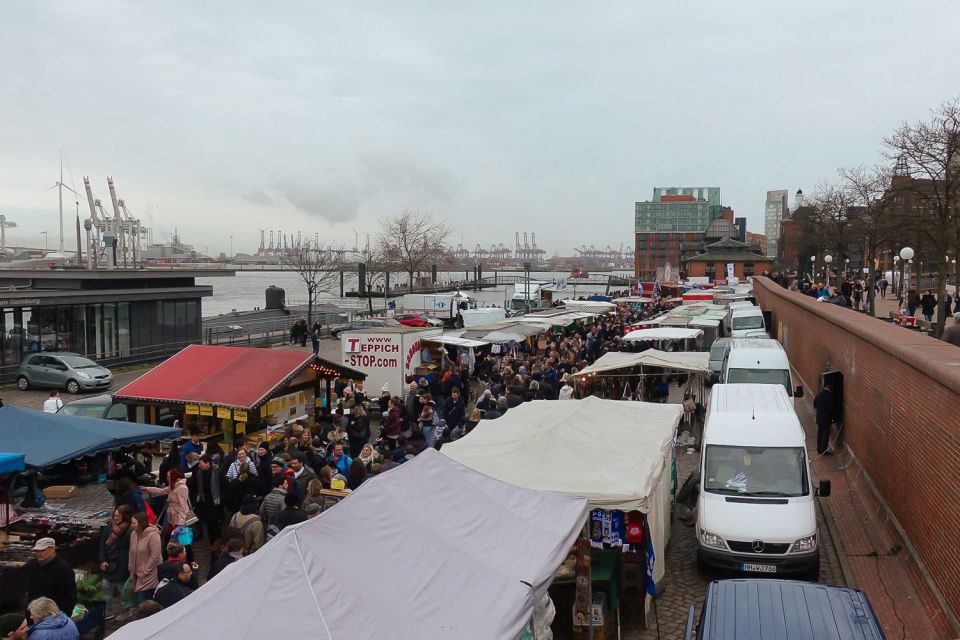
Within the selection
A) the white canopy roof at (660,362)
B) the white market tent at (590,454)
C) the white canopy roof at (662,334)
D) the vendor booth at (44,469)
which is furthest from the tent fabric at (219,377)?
the white canopy roof at (662,334)

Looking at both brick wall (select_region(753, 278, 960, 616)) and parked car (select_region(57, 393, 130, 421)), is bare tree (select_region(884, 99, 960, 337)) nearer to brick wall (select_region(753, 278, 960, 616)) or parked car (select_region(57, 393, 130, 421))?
brick wall (select_region(753, 278, 960, 616))

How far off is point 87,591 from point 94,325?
22.9 meters

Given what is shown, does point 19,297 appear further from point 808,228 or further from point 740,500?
point 808,228

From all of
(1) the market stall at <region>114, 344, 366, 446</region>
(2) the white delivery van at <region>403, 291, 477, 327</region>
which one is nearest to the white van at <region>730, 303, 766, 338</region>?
(2) the white delivery van at <region>403, 291, 477, 327</region>

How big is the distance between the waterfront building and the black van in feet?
504

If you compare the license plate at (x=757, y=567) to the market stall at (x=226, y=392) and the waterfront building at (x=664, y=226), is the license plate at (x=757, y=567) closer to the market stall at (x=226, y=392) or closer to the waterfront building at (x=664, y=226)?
the market stall at (x=226, y=392)

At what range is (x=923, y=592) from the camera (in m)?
8.11

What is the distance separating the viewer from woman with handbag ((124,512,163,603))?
7770 millimetres

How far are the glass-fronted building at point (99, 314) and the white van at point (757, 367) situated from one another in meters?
21.9

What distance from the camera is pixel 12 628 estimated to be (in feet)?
18.2

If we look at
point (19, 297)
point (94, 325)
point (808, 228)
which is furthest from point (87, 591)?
point (808, 228)

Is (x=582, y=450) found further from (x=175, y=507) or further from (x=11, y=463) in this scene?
(x=11, y=463)

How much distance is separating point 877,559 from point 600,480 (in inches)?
172

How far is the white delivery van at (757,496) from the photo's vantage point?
8.51 m
